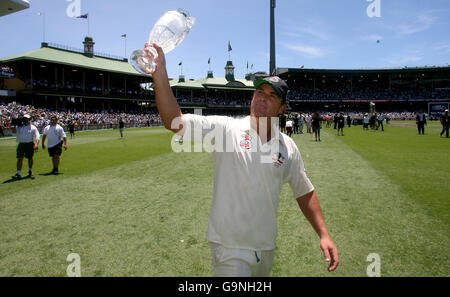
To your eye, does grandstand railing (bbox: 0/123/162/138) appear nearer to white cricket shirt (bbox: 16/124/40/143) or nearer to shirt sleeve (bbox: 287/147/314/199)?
white cricket shirt (bbox: 16/124/40/143)

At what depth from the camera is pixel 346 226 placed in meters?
5.32

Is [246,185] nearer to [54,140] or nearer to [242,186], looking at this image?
[242,186]

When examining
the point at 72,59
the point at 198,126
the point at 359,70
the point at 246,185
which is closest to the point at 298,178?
the point at 246,185

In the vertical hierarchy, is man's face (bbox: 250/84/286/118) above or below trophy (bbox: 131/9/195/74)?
below

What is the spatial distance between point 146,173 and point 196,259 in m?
6.84

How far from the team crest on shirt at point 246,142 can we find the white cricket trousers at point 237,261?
722 millimetres

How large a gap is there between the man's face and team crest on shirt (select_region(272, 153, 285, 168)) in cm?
30

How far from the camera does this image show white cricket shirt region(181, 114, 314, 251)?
6.50 ft

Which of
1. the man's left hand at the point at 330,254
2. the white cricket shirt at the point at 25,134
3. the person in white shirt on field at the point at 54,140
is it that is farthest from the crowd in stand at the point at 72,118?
the man's left hand at the point at 330,254

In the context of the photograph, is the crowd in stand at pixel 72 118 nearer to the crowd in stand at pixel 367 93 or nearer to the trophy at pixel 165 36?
the trophy at pixel 165 36

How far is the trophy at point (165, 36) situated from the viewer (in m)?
1.70

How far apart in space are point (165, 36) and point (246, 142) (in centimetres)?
91

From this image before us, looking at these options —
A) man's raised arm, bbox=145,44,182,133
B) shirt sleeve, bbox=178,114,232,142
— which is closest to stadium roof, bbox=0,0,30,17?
man's raised arm, bbox=145,44,182,133

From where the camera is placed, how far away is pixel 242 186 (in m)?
1.99
